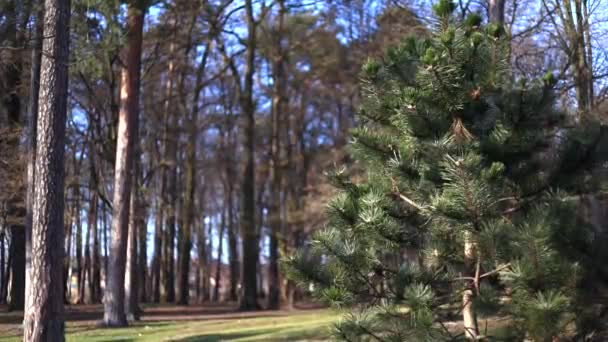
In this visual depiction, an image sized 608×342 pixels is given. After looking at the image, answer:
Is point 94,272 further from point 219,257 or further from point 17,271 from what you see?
point 17,271

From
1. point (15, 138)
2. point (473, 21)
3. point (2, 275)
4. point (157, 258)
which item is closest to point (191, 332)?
point (15, 138)

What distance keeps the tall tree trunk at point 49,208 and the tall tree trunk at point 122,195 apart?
9.76 m

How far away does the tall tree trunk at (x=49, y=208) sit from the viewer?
11867mm

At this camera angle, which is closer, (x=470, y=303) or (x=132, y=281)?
(x=470, y=303)

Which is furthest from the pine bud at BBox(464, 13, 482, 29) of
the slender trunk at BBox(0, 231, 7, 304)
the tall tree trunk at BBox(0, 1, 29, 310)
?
the slender trunk at BBox(0, 231, 7, 304)

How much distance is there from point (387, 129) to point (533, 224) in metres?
1.92

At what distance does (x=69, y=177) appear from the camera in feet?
108

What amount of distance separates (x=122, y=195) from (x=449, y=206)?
17343 mm

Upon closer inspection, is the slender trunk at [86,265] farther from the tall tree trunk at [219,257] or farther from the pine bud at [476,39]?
the pine bud at [476,39]

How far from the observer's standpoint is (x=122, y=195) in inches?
871

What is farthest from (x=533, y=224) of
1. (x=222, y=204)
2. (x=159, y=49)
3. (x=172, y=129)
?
(x=222, y=204)

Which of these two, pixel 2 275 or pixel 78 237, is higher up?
pixel 78 237

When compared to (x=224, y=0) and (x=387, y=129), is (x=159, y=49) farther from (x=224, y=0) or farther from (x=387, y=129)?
(x=387, y=129)

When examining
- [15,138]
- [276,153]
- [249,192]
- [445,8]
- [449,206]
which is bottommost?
[449,206]
